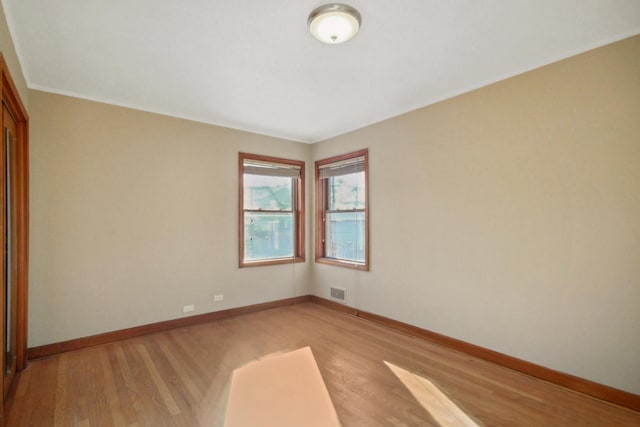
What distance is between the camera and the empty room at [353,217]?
Answer: 2.12 metres

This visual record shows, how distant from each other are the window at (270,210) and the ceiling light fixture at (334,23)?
256 cm

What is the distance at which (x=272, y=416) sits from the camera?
2.10 metres

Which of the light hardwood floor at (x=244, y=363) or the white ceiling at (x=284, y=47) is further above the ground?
the white ceiling at (x=284, y=47)

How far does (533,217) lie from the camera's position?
2.63 metres

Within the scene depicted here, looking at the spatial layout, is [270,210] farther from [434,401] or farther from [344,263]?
[434,401]

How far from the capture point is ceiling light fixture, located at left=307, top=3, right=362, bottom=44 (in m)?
1.91

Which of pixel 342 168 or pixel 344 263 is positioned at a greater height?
pixel 342 168

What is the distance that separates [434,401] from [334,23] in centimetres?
274

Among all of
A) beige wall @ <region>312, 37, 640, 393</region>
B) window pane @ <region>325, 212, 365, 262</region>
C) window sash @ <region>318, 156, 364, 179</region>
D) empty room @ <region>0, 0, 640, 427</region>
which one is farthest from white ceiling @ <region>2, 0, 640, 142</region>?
window pane @ <region>325, 212, 365, 262</region>

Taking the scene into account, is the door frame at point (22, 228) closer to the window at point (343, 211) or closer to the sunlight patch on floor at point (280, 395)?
the sunlight patch on floor at point (280, 395)

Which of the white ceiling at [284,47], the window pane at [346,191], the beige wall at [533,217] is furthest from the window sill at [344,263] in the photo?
the white ceiling at [284,47]

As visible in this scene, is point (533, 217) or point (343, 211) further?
point (343, 211)

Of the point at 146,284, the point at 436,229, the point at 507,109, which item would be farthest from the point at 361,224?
the point at 146,284

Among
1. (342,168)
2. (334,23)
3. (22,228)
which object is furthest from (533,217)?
(22,228)
